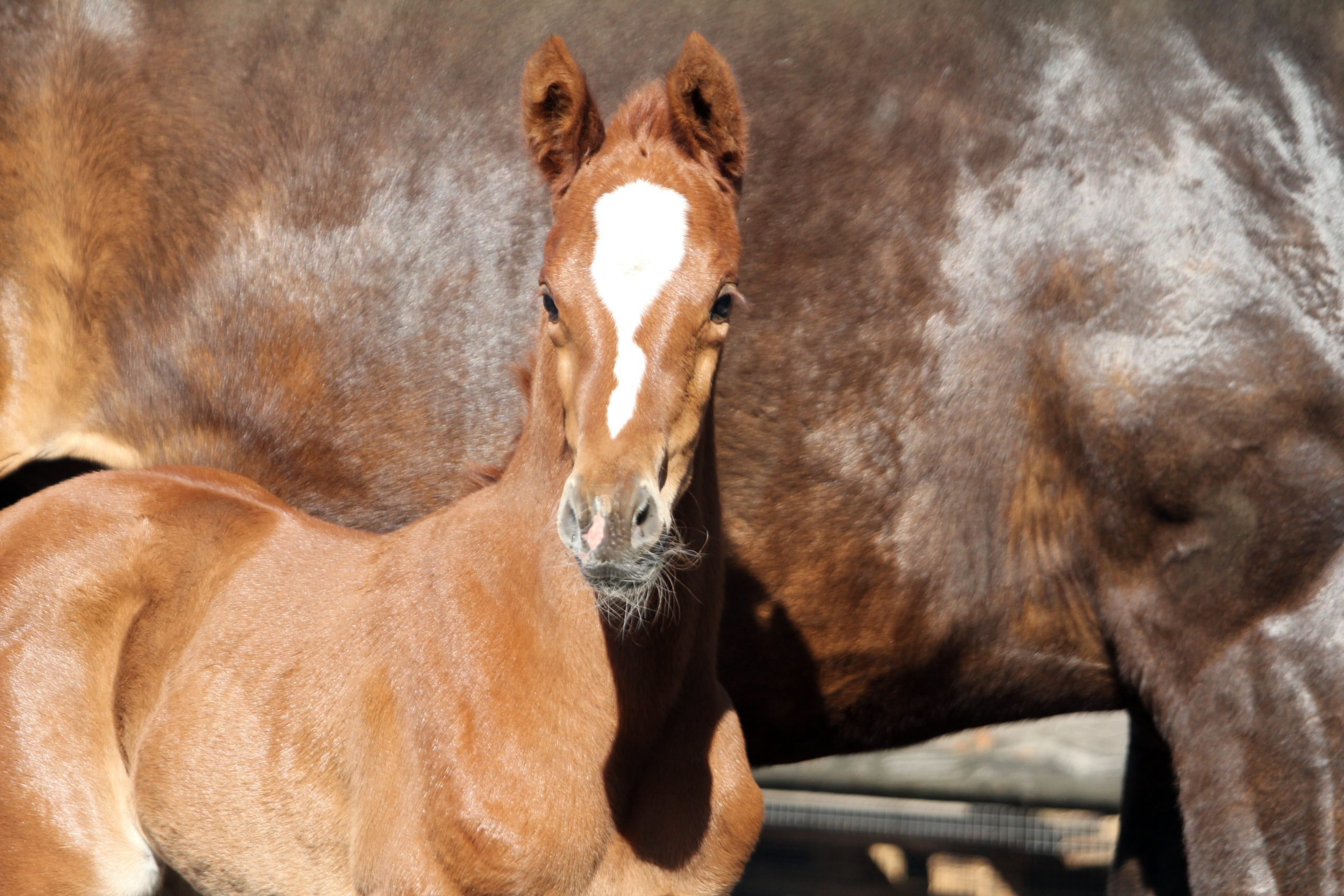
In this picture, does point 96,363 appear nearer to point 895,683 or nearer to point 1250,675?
point 895,683

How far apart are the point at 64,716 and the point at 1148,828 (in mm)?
2377

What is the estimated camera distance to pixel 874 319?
104 inches

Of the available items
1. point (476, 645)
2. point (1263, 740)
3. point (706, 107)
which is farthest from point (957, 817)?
point (706, 107)

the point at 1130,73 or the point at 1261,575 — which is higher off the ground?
the point at 1130,73

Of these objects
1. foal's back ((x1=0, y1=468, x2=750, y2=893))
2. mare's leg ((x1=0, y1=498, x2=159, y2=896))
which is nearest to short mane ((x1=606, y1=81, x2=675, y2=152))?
foal's back ((x1=0, y1=468, x2=750, y2=893))

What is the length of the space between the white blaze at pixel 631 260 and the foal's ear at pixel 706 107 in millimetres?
170

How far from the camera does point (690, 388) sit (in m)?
1.90

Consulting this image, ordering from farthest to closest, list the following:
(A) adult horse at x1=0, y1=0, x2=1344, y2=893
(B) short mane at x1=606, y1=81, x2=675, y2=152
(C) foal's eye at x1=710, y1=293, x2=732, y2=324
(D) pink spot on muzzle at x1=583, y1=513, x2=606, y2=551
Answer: (A) adult horse at x1=0, y1=0, x2=1344, y2=893, (B) short mane at x1=606, y1=81, x2=675, y2=152, (C) foal's eye at x1=710, y1=293, x2=732, y2=324, (D) pink spot on muzzle at x1=583, y1=513, x2=606, y2=551

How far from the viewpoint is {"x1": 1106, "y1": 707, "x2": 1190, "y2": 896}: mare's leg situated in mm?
3043

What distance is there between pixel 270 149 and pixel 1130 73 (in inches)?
70.1

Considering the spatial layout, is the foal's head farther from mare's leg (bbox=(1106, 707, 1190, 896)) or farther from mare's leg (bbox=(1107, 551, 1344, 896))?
mare's leg (bbox=(1106, 707, 1190, 896))

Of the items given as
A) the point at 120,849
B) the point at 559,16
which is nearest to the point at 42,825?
the point at 120,849

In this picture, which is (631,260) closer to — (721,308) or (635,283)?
(635,283)

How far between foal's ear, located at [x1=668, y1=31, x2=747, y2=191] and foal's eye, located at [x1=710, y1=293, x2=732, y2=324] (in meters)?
0.25
